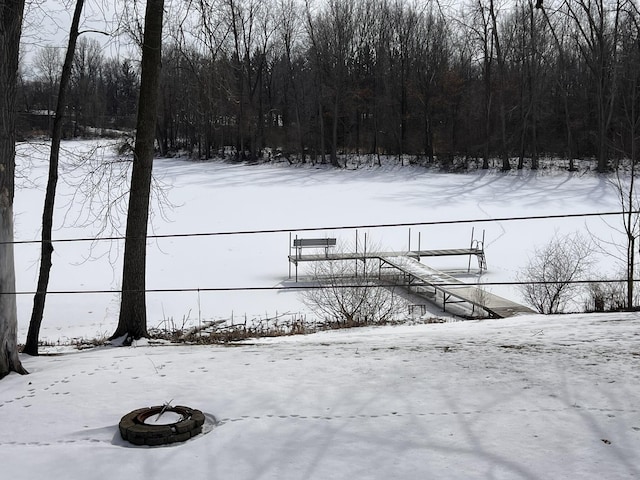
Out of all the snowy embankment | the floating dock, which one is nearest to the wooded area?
the snowy embankment

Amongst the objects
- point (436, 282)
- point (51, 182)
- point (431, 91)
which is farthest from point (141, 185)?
point (431, 91)

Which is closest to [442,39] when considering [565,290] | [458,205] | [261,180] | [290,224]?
[261,180]

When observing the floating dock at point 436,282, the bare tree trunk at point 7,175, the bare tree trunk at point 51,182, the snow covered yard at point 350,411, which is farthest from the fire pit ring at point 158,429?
the floating dock at point 436,282

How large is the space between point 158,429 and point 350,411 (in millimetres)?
1218

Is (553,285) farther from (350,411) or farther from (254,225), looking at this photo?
(254,225)

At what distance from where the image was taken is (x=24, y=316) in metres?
13.1

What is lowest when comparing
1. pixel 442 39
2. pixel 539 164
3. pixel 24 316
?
pixel 24 316

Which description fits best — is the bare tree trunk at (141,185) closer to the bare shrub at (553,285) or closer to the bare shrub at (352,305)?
the bare shrub at (352,305)

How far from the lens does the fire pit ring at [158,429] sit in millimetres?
3713

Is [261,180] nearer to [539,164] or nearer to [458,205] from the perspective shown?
[458,205]

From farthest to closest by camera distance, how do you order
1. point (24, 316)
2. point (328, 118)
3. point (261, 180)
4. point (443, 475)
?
point (328, 118) < point (261, 180) < point (24, 316) < point (443, 475)

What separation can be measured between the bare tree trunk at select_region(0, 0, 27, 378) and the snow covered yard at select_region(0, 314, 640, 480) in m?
0.33

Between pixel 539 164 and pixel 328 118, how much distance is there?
1584cm

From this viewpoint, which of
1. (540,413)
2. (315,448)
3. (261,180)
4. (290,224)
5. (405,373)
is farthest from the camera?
(261,180)
